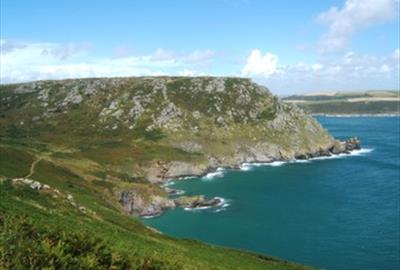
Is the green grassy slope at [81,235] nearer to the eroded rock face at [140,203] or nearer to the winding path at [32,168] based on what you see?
the winding path at [32,168]

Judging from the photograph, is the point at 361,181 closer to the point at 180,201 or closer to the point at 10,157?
the point at 180,201

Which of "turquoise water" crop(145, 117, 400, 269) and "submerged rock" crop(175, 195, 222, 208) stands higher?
"submerged rock" crop(175, 195, 222, 208)

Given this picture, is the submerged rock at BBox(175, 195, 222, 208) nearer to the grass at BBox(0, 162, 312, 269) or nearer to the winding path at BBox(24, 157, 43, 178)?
the winding path at BBox(24, 157, 43, 178)

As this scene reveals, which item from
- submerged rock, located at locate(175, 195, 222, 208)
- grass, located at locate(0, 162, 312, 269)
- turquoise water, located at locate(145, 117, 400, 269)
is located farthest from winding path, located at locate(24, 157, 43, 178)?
submerged rock, located at locate(175, 195, 222, 208)

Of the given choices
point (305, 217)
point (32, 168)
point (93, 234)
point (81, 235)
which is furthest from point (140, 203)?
point (81, 235)

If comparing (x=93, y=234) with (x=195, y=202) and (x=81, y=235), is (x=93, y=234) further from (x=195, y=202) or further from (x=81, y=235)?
(x=195, y=202)

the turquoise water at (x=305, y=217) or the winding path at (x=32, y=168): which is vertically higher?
the winding path at (x=32, y=168)

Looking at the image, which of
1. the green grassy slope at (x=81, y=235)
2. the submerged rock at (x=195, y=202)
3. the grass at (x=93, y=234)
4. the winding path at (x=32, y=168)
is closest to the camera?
the green grassy slope at (x=81, y=235)

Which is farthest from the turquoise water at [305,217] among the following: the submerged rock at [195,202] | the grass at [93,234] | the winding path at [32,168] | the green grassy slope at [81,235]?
the winding path at [32,168]

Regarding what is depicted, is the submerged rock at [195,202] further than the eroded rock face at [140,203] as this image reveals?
Yes

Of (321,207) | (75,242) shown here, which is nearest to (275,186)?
(321,207)
